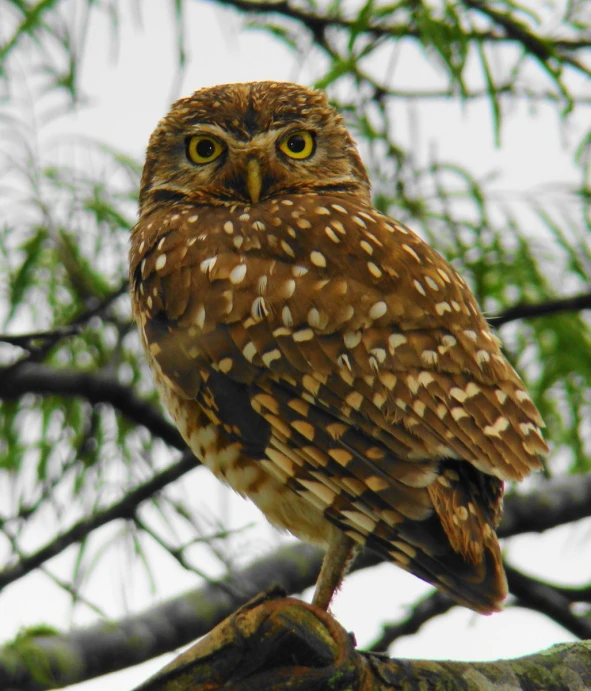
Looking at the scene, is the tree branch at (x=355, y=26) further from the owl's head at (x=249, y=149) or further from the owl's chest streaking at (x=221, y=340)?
the owl's chest streaking at (x=221, y=340)

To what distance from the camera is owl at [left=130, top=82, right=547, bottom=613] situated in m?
2.49

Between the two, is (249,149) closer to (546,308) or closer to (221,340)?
(221,340)

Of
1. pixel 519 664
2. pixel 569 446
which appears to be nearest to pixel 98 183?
pixel 569 446

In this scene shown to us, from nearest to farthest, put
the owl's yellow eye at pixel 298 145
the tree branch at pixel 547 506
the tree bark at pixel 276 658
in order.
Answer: the tree bark at pixel 276 658
the owl's yellow eye at pixel 298 145
the tree branch at pixel 547 506

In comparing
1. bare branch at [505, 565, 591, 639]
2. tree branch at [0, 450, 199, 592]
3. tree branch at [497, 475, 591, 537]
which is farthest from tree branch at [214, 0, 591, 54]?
bare branch at [505, 565, 591, 639]

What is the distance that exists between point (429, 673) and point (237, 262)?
1169 mm

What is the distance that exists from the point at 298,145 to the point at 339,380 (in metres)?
1.21

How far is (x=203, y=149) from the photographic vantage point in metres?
3.58

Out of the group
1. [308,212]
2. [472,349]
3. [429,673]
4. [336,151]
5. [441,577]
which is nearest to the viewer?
[429,673]

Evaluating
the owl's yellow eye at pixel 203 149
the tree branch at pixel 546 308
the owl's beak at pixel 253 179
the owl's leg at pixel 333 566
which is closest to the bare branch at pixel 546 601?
the tree branch at pixel 546 308

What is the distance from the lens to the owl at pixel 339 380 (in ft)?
8.16

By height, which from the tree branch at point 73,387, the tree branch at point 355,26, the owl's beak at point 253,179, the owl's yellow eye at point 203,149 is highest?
the tree branch at point 355,26

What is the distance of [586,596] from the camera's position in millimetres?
4113

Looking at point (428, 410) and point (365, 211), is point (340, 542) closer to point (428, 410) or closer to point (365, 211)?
point (428, 410)
